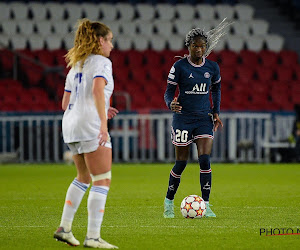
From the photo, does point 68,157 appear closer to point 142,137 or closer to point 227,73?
point 142,137

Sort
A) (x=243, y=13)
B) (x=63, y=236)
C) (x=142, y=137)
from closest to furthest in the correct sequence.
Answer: (x=63, y=236), (x=142, y=137), (x=243, y=13)

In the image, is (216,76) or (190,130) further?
(216,76)

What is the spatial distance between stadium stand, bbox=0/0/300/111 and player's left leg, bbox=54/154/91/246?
1532cm

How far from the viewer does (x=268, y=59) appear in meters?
25.6

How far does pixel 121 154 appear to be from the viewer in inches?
826

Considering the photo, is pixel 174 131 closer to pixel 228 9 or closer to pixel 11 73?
pixel 11 73

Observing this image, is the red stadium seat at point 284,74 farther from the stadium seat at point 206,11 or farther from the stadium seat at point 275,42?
the stadium seat at point 206,11

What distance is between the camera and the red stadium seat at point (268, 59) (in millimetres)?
25500

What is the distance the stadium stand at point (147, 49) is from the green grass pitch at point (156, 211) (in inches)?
240

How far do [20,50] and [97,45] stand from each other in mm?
18531

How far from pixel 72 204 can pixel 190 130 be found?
2864 millimetres

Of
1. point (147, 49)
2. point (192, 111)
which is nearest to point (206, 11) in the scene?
point (147, 49)

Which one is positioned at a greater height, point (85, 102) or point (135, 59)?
point (135, 59)

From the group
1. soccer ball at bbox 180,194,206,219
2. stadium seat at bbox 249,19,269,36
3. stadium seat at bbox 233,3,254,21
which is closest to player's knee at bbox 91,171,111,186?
soccer ball at bbox 180,194,206,219
